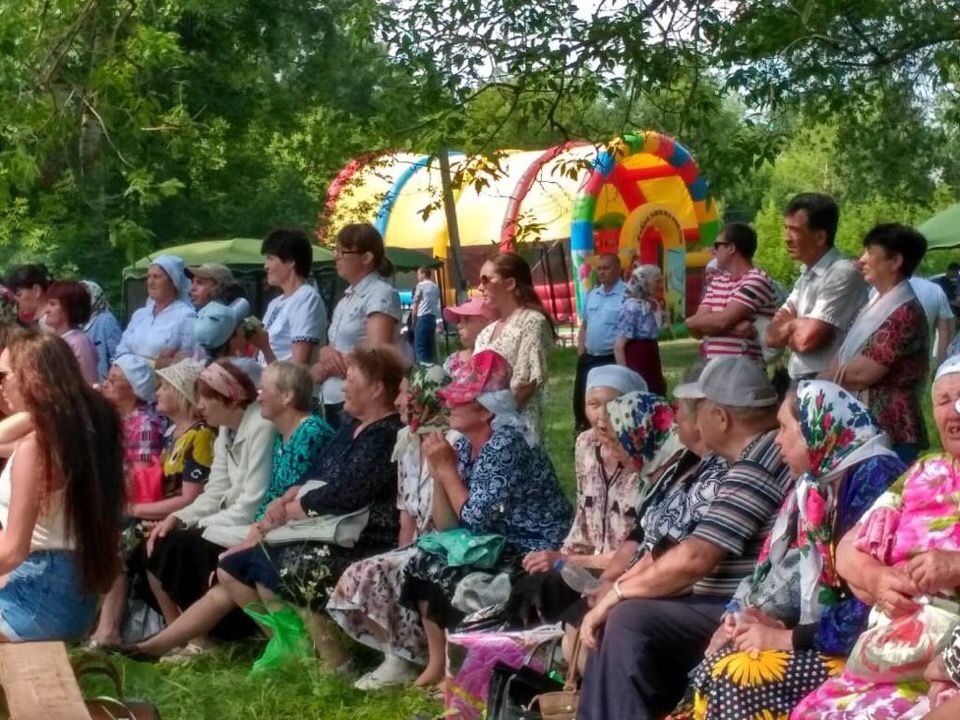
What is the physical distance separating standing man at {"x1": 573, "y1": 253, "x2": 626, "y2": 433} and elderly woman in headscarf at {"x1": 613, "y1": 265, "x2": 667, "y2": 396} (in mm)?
186

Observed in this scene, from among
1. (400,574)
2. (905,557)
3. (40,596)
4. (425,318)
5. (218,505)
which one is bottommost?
(425,318)

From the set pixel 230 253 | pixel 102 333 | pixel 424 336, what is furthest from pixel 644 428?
pixel 424 336

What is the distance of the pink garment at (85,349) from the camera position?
9.73 meters

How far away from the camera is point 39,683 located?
14.6 feet

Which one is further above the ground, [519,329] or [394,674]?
[519,329]

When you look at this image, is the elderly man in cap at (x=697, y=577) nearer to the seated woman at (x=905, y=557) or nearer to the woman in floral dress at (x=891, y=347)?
the seated woman at (x=905, y=557)

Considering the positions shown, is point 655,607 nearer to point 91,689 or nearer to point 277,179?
point 91,689

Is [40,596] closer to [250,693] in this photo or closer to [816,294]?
[250,693]

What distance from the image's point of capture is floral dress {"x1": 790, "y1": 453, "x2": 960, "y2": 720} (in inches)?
153

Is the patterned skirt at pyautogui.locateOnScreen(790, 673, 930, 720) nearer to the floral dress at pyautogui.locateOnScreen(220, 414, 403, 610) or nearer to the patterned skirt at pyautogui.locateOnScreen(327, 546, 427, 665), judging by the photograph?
the patterned skirt at pyautogui.locateOnScreen(327, 546, 427, 665)

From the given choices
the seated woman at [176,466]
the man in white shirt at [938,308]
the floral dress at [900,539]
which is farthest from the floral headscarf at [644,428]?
the man in white shirt at [938,308]

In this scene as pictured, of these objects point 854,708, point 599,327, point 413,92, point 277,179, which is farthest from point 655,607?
point 277,179

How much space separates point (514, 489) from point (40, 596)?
175 cm

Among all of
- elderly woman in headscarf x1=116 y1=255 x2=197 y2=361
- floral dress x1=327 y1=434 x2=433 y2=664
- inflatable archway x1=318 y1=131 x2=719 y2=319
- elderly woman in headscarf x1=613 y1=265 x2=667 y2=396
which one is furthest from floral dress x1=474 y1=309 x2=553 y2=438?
inflatable archway x1=318 y1=131 x2=719 y2=319
